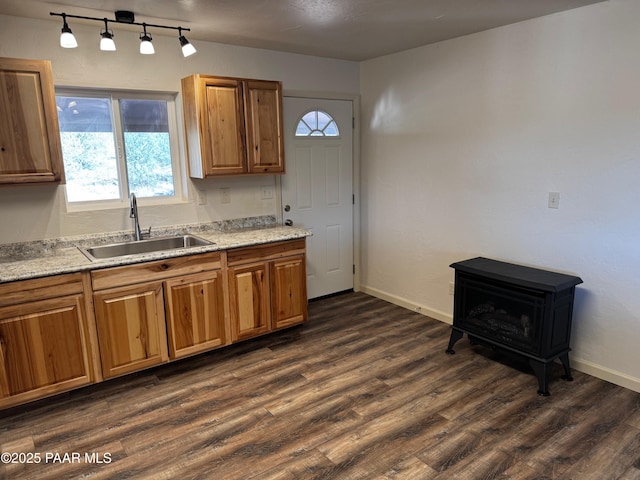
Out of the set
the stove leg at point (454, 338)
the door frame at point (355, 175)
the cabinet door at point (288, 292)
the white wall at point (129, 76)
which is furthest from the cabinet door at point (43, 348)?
the stove leg at point (454, 338)

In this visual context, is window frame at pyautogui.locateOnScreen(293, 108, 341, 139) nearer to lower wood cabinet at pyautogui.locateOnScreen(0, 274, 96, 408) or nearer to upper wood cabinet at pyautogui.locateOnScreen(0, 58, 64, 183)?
upper wood cabinet at pyautogui.locateOnScreen(0, 58, 64, 183)

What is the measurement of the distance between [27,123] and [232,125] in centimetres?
135

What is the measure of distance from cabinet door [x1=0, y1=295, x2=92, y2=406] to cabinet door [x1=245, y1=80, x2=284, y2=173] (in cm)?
168

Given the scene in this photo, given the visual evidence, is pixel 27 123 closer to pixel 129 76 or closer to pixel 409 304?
pixel 129 76

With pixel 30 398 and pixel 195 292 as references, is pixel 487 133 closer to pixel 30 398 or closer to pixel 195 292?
pixel 195 292

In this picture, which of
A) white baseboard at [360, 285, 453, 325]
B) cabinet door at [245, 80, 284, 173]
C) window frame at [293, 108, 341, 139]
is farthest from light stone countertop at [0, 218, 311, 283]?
white baseboard at [360, 285, 453, 325]

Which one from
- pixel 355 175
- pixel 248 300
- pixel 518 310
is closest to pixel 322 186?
pixel 355 175

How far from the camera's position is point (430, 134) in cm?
385

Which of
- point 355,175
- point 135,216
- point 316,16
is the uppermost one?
point 316,16

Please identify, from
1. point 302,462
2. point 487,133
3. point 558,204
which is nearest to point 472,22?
point 487,133

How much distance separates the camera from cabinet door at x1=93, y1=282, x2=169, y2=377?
2795 millimetres

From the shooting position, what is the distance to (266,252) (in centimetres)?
344

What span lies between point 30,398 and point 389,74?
12.4ft

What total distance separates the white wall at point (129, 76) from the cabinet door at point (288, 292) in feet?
2.32
